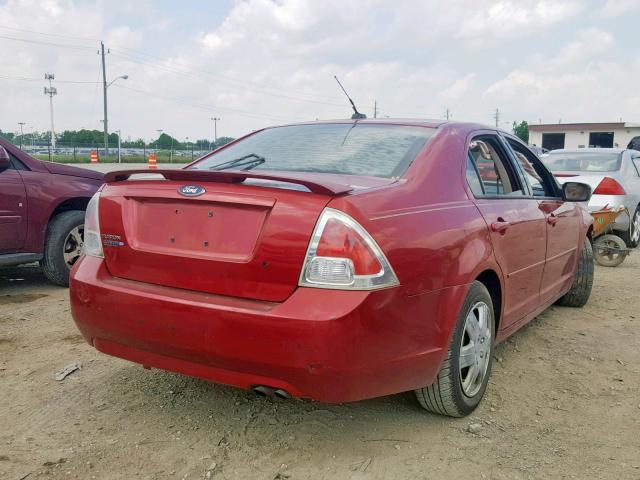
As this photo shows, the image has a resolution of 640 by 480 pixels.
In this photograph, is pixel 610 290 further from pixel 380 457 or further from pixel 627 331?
pixel 380 457

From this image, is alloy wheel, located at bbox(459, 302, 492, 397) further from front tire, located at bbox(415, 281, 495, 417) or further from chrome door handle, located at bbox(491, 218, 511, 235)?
chrome door handle, located at bbox(491, 218, 511, 235)

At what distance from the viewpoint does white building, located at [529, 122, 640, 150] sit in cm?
5306

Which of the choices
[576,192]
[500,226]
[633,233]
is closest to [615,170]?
[633,233]

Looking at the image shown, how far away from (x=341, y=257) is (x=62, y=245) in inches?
168

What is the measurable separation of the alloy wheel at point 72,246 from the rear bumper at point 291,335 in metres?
3.30

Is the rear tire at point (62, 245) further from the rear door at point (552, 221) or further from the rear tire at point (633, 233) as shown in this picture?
the rear tire at point (633, 233)

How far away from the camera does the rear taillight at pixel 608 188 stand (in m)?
7.50

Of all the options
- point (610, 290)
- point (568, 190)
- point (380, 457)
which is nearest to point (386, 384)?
point (380, 457)

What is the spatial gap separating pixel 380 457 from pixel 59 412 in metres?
1.63

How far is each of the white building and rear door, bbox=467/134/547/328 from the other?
2066 inches

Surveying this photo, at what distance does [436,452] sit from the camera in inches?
106

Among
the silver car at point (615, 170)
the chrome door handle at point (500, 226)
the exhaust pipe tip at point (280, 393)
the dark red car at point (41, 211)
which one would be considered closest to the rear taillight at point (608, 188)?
the silver car at point (615, 170)

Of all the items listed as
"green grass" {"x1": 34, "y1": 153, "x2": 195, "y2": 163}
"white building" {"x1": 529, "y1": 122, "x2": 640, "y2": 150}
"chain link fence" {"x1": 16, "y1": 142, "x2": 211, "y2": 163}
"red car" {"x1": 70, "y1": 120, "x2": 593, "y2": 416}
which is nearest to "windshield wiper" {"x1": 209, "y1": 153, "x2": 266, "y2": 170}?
"red car" {"x1": 70, "y1": 120, "x2": 593, "y2": 416}

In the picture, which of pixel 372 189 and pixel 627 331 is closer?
pixel 372 189
